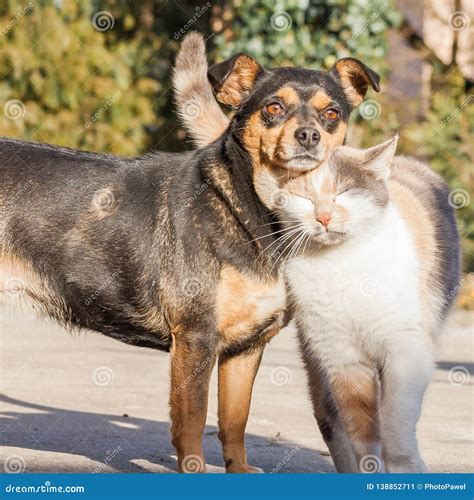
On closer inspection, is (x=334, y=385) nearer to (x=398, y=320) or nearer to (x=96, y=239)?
(x=398, y=320)

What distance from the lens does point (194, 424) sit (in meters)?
4.94

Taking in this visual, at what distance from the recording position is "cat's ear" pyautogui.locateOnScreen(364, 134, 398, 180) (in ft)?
15.5

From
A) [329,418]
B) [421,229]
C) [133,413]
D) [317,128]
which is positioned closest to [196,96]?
[317,128]

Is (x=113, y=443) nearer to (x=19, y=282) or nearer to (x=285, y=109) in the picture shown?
(x=19, y=282)

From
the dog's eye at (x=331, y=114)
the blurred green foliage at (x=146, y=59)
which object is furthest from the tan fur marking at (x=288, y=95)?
the blurred green foliage at (x=146, y=59)

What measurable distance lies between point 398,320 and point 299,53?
28.2 ft

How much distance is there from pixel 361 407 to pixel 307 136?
1190 mm

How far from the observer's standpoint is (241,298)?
4980mm

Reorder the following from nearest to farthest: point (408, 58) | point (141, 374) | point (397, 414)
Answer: point (397, 414) < point (141, 374) < point (408, 58)

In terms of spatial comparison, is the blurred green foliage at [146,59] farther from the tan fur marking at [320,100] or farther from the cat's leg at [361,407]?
the cat's leg at [361,407]

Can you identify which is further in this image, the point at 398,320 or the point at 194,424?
the point at 194,424

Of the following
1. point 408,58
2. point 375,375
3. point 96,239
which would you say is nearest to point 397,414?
point 375,375

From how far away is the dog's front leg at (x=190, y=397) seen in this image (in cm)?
492

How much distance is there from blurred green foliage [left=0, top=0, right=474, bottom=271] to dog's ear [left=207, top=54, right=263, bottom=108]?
7.44 m
